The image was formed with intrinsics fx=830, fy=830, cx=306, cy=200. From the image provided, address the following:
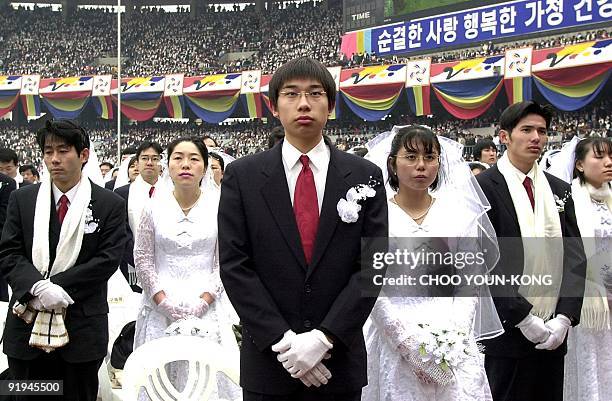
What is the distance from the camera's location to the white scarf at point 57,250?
11.3 feet

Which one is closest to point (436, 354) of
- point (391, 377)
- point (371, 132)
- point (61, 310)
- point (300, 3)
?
point (391, 377)

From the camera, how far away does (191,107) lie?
84.9 feet

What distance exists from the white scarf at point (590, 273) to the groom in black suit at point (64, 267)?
2.26 m

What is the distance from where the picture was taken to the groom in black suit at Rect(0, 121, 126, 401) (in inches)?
138

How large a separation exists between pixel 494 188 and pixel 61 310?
194 cm

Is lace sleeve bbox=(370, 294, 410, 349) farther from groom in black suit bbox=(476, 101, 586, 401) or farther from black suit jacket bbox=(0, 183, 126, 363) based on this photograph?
black suit jacket bbox=(0, 183, 126, 363)

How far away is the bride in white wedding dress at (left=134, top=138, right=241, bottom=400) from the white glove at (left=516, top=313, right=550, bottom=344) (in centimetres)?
144

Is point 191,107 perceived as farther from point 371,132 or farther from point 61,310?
point 61,310

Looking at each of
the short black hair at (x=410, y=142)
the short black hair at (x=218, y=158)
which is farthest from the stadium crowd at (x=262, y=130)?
the short black hair at (x=410, y=142)

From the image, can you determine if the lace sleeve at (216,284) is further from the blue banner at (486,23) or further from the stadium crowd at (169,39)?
the stadium crowd at (169,39)

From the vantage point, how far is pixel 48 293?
11.1 ft

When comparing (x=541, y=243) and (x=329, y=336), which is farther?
(x=541, y=243)

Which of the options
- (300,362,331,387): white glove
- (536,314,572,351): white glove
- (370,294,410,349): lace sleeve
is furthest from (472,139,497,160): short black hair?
(300,362,331,387): white glove

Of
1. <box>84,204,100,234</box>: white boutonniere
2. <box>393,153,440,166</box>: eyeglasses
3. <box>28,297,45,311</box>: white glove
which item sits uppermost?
<box>393,153,440,166</box>: eyeglasses
